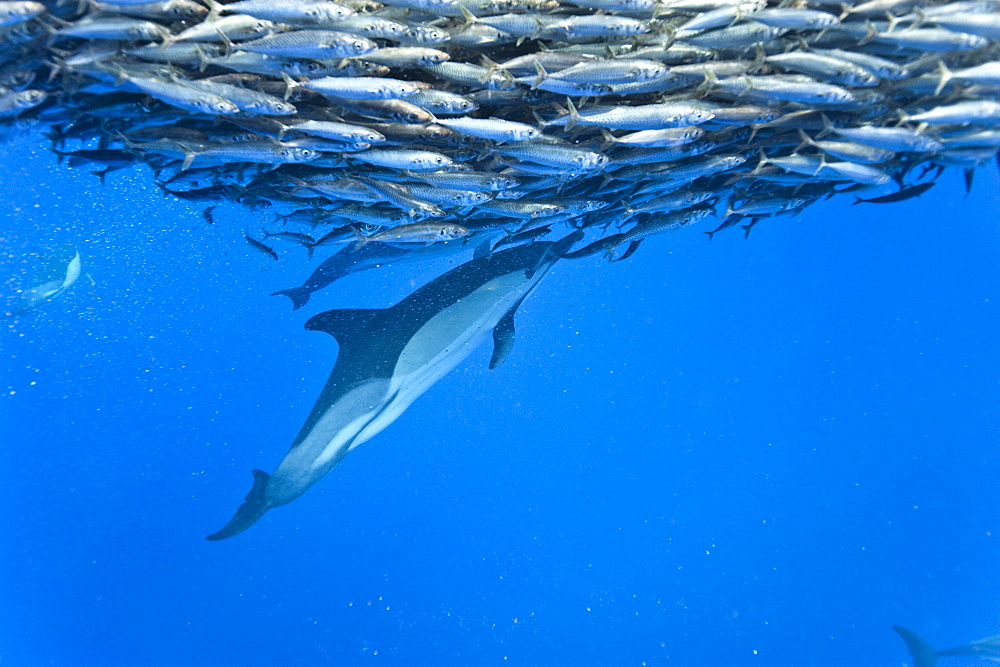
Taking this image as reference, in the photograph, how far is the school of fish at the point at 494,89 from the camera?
2.31 metres

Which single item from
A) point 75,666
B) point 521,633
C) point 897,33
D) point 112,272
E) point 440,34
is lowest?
point 521,633

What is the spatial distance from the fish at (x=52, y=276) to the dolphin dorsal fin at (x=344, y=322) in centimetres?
226

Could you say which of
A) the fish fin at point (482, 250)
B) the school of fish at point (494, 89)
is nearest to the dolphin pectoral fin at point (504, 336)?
the fish fin at point (482, 250)

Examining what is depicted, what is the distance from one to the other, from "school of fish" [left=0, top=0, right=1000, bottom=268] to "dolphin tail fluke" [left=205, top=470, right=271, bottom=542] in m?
2.60

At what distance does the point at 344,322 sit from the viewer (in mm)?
4875

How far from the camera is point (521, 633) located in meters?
9.08

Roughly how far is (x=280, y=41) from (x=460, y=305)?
117 inches

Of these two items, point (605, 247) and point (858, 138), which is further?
point (605, 247)

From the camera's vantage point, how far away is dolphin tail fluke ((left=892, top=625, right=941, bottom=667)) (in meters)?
5.89

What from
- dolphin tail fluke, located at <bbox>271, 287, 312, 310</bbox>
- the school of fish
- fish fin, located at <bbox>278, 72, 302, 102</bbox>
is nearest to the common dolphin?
A: dolphin tail fluke, located at <bbox>271, 287, 312, 310</bbox>

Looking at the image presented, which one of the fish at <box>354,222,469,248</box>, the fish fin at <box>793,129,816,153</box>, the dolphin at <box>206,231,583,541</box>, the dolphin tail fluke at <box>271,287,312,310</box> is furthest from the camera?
the dolphin tail fluke at <box>271,287,312,310</box>

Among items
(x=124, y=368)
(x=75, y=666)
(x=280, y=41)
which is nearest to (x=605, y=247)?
(x=280, y=41)

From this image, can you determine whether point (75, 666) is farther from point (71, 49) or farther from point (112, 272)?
point (71, 49)

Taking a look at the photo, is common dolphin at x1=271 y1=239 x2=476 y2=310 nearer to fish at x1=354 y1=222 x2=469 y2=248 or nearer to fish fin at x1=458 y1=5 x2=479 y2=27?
fish at x1=354 y1=222 x2=469 y2=248
